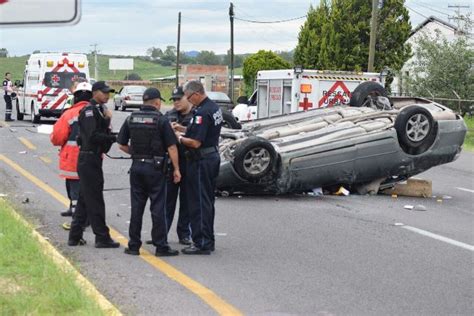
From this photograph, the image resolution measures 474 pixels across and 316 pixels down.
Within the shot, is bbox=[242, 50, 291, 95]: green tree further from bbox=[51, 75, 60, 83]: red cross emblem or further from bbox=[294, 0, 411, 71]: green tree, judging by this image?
bbox=[51, 75, 60, 83]: red cross emblem

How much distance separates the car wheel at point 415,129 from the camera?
43.9ft

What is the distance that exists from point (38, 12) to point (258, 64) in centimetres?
4828

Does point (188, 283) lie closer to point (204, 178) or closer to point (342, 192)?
point (204, 178)

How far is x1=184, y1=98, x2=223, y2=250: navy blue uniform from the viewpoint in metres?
8.92

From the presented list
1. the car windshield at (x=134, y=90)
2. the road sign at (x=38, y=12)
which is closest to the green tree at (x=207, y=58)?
the car windshield at (x=134, y=90)

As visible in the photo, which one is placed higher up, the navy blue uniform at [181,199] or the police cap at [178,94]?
the police cap at [178,94]

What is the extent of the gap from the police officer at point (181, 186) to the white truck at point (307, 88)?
1181cm

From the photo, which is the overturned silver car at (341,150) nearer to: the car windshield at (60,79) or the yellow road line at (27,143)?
the yellow road line at (27,143)

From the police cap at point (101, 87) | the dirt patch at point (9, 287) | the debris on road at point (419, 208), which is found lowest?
the debris on road at point (419, 208)

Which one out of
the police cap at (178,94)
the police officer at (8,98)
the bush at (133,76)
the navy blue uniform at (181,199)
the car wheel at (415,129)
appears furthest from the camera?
the bush at (133,76)

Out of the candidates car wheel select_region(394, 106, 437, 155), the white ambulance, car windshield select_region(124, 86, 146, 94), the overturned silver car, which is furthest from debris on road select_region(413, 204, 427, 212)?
car windshield select_region(124, 86, 146, 94)

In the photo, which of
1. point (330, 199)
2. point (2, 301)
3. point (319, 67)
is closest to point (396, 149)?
point (330, 199)

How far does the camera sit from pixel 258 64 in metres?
51.6

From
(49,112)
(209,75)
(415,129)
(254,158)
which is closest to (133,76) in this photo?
(209,75)
